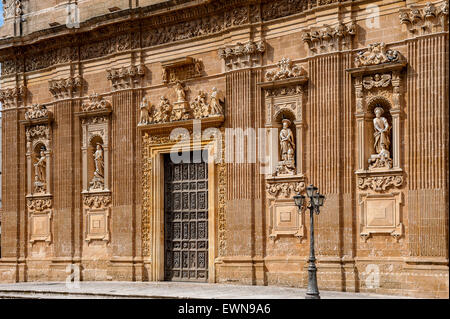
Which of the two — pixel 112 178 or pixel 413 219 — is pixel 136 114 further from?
pixel 413 219

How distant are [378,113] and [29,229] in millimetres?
13379

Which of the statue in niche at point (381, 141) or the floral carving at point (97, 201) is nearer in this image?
the statue in niche at point (381, 141)

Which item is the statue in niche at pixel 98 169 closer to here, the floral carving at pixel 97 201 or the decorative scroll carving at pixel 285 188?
the floral carving at pixel 97 201

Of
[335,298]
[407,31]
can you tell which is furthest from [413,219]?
[407,31]

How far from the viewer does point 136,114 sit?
2391 centimetres

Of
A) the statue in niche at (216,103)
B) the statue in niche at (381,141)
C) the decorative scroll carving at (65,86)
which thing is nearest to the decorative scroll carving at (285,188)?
the statue in niche at (381,141)

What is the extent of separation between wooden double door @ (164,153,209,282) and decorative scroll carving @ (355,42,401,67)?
568 cm

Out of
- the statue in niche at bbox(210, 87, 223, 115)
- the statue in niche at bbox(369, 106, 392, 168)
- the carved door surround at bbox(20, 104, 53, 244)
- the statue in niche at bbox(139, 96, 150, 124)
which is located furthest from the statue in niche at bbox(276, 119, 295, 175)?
the carved door surround at bbox(20, 104, 53, 244)

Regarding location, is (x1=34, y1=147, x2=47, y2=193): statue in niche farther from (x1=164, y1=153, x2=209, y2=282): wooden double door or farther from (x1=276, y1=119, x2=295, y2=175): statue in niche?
(x1=276, y1=119, x2=295, y2=175): statue in niche

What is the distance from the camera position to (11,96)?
89.5 feet

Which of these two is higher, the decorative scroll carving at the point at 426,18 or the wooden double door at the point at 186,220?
the decorative scroll carving at the point at 426,18

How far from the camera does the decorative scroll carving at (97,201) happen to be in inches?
963

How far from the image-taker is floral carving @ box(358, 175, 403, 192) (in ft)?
60.6

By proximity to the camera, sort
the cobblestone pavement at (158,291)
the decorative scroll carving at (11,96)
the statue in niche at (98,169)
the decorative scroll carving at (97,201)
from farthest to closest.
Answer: the decorative scroll carving at (11,96) → the statue in niche at (98,169) → the decorative scroll carving at (97,201) → the cobblestone pavement at (158,291)
